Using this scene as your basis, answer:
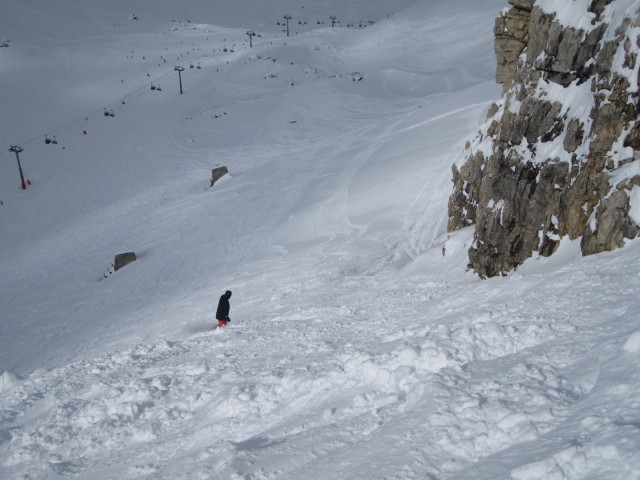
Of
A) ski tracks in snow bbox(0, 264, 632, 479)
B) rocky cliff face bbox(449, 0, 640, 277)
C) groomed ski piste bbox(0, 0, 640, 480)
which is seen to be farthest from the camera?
rocky cliff face bbox(449, 0, 640, 277)

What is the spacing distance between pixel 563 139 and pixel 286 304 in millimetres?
7010

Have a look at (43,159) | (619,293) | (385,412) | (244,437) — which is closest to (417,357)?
(385,412)

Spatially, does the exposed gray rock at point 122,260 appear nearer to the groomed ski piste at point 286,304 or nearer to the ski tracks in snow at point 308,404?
the groomed ski piste at point 286,304

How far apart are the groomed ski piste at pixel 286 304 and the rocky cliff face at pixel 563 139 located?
564 millimetres

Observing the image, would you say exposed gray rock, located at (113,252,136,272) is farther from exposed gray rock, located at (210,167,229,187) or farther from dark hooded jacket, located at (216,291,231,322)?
dark hooded jacket, located at (216,291,231,322)

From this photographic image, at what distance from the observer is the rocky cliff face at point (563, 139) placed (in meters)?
8.39

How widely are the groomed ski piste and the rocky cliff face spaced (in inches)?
22.2

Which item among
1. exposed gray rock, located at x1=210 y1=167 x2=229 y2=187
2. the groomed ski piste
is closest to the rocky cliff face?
the groomed ski piste

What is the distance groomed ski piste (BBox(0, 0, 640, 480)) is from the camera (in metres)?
4.66

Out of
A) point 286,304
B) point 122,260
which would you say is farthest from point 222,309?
point 122,260

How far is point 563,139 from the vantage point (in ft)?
31.2

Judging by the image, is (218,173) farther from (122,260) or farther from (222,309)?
(222,309)

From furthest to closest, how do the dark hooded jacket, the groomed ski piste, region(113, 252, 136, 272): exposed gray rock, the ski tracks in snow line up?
region(113, 252, 136, 272): exposed gray rock → the dark hooded jacket → the groomed ski piste → the ski tracks in snow

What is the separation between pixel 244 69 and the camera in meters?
48.3
